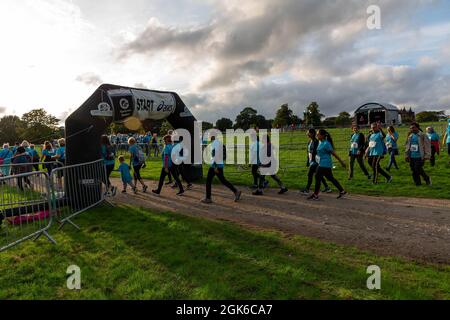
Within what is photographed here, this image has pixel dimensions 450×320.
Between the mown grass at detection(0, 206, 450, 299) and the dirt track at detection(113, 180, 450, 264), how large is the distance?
0.54m

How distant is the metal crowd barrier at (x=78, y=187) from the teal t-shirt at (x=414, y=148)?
951cm

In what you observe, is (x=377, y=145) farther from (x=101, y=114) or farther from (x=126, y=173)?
(x=101, y=114)

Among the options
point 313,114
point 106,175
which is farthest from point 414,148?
point 313,114

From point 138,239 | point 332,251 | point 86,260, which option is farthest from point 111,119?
point 332,251

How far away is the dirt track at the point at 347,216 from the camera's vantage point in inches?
215

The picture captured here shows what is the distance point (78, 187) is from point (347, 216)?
6.65 m

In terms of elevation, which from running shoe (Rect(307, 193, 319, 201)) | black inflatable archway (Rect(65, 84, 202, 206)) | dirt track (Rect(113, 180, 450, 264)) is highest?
black inflatable archway (Rect(65, 84, 202, 206))

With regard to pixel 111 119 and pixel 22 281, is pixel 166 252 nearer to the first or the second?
pixel 22 281

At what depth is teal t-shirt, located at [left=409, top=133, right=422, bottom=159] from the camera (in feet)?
33.5

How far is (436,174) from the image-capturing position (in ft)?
39.8

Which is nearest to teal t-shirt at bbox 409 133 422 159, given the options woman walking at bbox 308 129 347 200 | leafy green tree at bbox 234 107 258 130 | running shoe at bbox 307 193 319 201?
woman walking at bbox 308 129 347 200

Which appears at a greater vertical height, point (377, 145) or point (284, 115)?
point (284, 115)

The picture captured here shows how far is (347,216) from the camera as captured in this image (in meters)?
7.27

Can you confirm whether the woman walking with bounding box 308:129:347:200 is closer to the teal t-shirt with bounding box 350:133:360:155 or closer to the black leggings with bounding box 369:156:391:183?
the black leggings with bounding box 369:156:391:183
